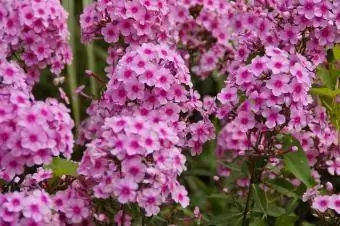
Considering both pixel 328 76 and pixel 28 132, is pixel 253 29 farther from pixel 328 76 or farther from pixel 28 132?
pixel 28 132

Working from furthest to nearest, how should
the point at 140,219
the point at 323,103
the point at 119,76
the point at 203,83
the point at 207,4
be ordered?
the point at 203,83 < the point at 207,4 < the point at 323,103 < the point at 140,219 < the point at 119,76

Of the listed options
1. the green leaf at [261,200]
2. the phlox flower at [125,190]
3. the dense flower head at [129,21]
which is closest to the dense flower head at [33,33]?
the dense flower head at [129,21]

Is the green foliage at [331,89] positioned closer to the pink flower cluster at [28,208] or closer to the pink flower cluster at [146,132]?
the pink flower cluster at [146,132]

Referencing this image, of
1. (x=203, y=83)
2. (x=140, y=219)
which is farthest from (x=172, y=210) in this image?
(x=203, y=83)

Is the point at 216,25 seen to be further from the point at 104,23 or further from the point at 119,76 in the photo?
the point at 119,76

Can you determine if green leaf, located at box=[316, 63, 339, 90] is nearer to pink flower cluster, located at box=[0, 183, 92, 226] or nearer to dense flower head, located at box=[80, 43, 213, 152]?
dense flower head, located at box=[80, 43, 213, 152]

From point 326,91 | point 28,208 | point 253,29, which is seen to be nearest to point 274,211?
point 326,91

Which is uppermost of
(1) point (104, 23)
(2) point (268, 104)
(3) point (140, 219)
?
(1) point (104, 23)
